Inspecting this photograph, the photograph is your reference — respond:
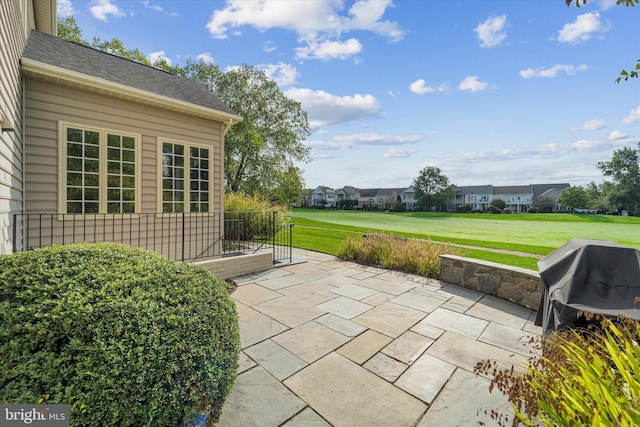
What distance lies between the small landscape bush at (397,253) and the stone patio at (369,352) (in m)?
0.91

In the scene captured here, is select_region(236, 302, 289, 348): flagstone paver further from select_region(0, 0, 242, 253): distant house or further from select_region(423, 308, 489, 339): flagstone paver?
select_region(0, 0, 242, 253): distant house

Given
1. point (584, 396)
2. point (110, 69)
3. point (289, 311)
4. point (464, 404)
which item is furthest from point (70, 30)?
point (584, 396)

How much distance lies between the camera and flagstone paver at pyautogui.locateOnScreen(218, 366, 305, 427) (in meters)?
2.14

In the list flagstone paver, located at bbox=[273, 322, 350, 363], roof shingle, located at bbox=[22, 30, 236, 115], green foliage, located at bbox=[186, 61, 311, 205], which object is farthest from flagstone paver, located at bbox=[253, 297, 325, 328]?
green foliage, located at bbox=[186, 61, 311, 205]

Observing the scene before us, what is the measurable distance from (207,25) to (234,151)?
9.81 meters

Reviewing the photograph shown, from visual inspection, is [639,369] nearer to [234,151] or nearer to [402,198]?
[234,151]

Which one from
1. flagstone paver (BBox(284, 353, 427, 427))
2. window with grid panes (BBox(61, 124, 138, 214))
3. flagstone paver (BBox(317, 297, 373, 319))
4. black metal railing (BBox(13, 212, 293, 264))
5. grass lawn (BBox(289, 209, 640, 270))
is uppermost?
window with grid panes (BBox(61, 124, 138, 214))

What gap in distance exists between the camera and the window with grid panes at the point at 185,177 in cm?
665

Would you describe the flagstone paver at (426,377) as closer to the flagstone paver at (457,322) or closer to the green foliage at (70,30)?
the flagstone paver at (457,322)

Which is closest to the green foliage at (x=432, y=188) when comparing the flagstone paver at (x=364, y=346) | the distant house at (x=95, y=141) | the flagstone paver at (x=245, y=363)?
the distant house at (x=95, y=141)

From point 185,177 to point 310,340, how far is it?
17.5ft

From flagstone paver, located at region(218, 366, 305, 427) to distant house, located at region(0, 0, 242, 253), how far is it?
3300 millimetres

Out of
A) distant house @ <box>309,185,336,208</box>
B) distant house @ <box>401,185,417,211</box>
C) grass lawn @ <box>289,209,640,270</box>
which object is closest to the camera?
grass lawn @ <box>289,209,640,270</box>

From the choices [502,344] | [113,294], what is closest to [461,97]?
[502,344]
